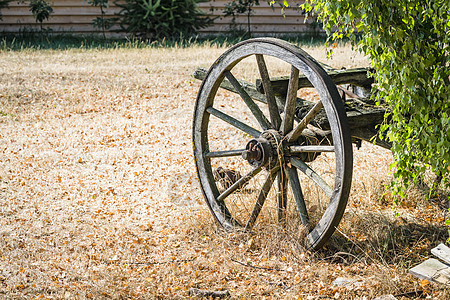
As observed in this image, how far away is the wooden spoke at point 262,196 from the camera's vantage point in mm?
3830

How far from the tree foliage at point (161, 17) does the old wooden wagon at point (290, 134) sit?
35.0ft

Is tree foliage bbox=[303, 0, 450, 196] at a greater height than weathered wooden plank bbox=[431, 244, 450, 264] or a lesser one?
greater

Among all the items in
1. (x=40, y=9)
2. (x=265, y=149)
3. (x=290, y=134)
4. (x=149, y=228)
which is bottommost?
(x=149, y=228)

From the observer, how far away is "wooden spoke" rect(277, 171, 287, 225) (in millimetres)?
3787

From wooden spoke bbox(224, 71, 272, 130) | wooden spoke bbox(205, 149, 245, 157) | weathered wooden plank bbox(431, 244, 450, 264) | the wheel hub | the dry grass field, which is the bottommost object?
the dry grass field

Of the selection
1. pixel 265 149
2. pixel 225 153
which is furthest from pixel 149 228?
pixel 265 149

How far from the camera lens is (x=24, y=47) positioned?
13.5m

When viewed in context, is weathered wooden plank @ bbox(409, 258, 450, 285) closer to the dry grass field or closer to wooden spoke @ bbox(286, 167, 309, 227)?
the dry grass field

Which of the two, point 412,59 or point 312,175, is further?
point 312,175

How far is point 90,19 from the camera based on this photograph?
51.3 ft

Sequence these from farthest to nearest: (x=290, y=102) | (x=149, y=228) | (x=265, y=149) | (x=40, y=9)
A: (x=40, y=9) → (x=149, y=228) → (x=265, y=149) → (x=290, y=102)

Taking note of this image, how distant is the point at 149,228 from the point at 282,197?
1471 mm

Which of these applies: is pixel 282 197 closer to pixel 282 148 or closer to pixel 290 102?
pixel 282 148

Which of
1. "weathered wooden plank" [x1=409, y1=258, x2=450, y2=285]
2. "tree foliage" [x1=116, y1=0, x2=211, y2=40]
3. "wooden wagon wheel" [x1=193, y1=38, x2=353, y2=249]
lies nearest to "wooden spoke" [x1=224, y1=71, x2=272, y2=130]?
"wooden wagon wheel" [x1=193, y1=38, x2=353, y2=249]
